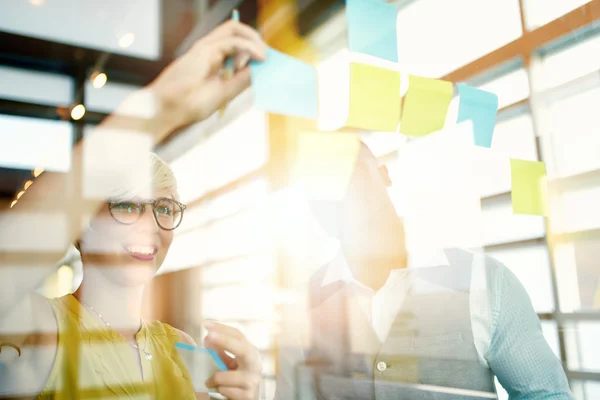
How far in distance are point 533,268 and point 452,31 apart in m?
0.73

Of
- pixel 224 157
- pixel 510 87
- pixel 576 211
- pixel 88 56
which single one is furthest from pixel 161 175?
pixel 576 211

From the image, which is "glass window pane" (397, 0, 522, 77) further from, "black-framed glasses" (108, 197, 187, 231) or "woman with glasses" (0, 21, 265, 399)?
"black-framed glasses" (108, 197, 187, 231)

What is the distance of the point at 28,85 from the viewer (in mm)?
946

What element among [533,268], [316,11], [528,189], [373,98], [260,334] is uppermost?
[316,11]

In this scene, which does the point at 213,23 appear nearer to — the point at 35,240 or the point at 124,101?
the point at 124,101

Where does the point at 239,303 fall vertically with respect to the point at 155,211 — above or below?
below

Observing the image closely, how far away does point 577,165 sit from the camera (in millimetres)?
1570

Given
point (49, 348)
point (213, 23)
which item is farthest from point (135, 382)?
point (213, 23)

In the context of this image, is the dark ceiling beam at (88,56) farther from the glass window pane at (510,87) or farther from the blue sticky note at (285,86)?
the glass window pane at (510,87)

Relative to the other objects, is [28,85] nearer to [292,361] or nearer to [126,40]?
[126,40]

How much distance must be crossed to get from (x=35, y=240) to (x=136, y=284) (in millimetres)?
194

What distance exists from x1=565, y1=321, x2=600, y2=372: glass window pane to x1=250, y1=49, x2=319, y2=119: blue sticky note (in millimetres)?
935

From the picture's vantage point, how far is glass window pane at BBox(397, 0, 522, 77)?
60.2 inches

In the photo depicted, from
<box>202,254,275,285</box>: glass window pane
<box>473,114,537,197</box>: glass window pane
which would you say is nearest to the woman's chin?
<box>202,254,275,285</box>: glass window pane
